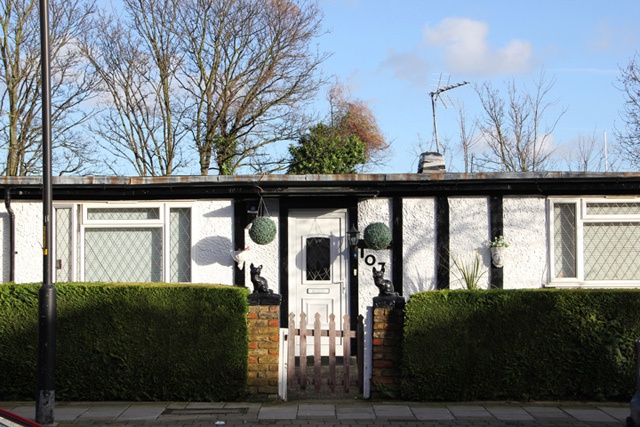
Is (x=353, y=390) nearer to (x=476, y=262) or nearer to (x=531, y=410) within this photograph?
(x=531, y=410)

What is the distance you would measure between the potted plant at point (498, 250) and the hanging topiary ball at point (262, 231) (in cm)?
342

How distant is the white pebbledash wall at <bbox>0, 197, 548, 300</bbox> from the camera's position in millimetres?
11422

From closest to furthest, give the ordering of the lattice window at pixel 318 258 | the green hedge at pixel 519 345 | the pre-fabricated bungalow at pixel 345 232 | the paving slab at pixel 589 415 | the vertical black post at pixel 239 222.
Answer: the paving slab at pixel 589 415 → the green hedge at pixel 519 345 → the pre-fabricated bungalow at pixel 345 232 → the vertical black post at pixel 239 222 → the lattice window at pixel 318 258

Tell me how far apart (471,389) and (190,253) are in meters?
4.97

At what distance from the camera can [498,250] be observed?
1123 centimetres

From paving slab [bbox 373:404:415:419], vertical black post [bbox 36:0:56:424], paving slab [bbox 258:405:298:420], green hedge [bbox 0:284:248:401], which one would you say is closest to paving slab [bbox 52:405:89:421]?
green hedge [bbox 0:284:248:401]

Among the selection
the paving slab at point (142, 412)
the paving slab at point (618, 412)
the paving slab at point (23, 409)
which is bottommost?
the paving slab at point (618, 412)

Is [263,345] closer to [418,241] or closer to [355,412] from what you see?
[355,412]

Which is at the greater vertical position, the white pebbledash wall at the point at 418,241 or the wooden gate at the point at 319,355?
the white pebbledash wall at the point at 418,241

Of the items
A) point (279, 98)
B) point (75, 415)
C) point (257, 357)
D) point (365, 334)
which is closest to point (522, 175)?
point (365, 334)

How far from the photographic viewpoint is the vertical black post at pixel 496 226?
11.4m

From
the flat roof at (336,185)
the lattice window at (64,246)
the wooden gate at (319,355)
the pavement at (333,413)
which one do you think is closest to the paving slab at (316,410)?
the pavement at (333,413)

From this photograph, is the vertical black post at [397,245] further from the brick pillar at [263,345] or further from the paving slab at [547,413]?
the paving slab at [547,413]

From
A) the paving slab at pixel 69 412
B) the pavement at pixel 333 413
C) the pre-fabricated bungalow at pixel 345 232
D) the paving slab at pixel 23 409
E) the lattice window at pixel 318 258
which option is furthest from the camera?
the lattice window at pixel 318 258
